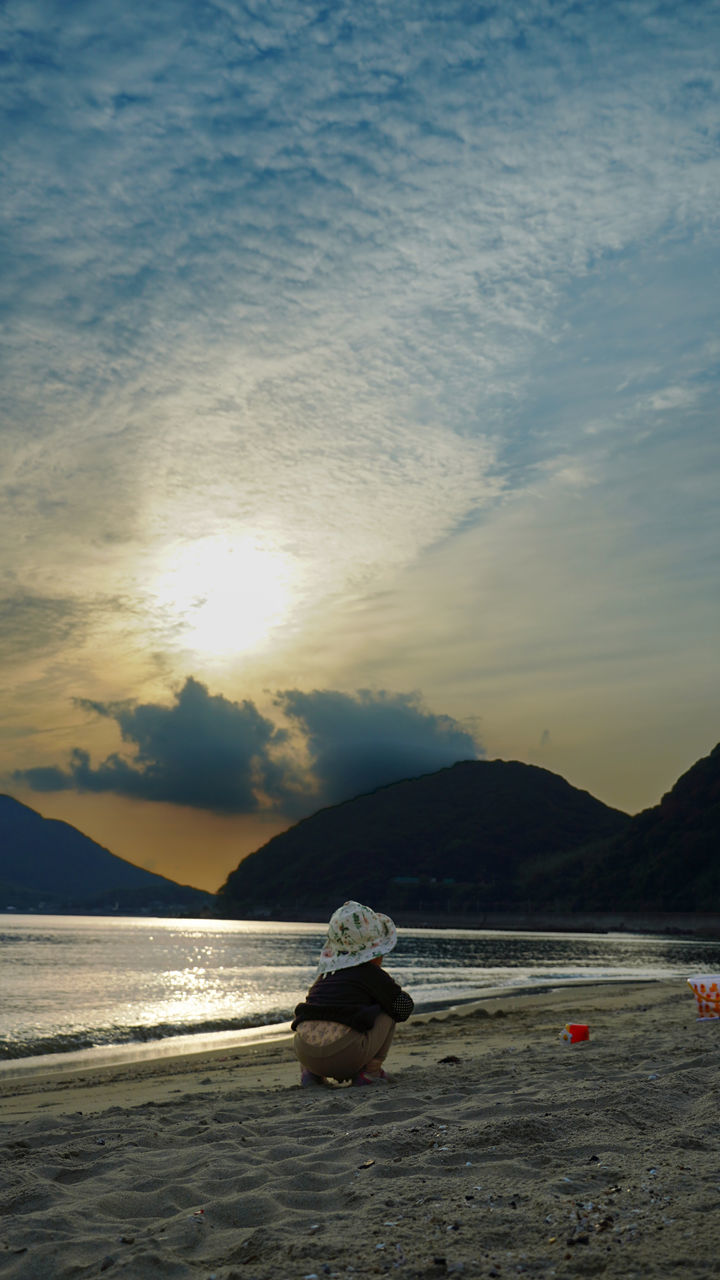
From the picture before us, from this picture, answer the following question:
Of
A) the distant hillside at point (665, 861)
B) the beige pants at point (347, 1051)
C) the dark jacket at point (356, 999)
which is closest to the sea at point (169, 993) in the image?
the beige pants at point (347, 1051)

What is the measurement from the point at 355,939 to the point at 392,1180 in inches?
128

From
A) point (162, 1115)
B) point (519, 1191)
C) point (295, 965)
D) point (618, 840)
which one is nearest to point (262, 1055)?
point (162, 1115)

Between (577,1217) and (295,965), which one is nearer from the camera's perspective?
(577,1217)

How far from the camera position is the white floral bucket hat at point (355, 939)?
725 cm

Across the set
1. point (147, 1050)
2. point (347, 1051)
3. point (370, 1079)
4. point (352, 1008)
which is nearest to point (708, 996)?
point (370, 1079)

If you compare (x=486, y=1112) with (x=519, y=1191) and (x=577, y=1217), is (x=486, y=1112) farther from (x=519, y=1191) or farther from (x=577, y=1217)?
(x=577, y=1217)

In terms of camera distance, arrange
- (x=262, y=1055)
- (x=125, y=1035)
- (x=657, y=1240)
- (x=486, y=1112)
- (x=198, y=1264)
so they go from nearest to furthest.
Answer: (x=657, y=1240), (x=198, y=1264), (x=486, y=1112), (x=262, y=1055), (x=125, y=1035)

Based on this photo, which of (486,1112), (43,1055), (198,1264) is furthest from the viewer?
(43,1055)

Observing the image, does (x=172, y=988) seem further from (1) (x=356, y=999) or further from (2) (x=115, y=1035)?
(1) (x=356, y=999)

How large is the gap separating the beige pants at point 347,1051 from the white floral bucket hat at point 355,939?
0.52 m

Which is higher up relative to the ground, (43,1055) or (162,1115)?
(162,1115)

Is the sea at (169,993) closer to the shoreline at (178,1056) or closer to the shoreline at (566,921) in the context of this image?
the shoreline at (178,1056)

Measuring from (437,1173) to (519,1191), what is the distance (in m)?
0.56

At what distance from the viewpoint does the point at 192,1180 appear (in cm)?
437
